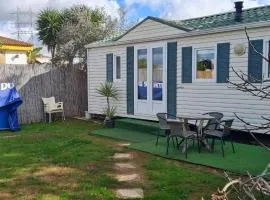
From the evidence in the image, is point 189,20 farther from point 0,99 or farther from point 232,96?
point 0,99

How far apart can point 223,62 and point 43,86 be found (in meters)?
7.08

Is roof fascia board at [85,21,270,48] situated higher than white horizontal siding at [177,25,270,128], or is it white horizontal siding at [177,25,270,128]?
roof fascia board at [85,21,270,48]

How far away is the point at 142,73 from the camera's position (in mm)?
11914

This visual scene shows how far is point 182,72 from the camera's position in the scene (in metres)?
10.6

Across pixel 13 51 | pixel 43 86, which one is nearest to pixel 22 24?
pixel 13 51

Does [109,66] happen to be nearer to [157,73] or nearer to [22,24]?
[157,73]

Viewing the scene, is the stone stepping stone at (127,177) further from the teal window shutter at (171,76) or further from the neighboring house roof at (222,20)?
the neighboring house roof at (222,20)

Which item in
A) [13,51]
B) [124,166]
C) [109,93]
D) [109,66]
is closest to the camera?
[124,166]

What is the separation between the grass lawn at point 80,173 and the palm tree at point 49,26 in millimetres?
17621

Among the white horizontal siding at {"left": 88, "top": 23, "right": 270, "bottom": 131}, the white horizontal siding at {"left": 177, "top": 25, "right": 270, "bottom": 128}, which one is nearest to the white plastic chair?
the white horizontal siding at {"left": 88, "top": 23, "right": 270, "bottom": 131}

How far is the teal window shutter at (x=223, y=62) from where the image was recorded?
9484 mm

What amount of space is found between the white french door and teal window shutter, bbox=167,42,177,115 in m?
0.11

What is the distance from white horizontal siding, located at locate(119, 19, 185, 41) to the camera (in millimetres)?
10984

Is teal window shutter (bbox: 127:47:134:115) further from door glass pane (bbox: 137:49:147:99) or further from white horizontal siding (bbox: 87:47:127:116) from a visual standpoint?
door glass pane (bbox: 137:49:147:99)
